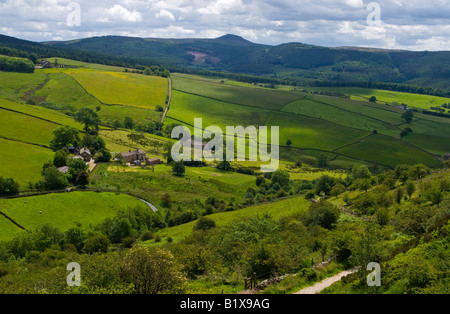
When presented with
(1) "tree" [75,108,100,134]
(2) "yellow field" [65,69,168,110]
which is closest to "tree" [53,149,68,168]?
(1) "tree" [75,108,100,134]

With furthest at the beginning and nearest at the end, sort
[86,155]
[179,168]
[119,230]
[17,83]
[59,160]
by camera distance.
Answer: [17,83]
[86,155]
[179,168]
[59,160]
[119,230]

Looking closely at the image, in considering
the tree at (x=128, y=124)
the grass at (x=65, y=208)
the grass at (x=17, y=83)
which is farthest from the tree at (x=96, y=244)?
the grass at (x=17, y=83)

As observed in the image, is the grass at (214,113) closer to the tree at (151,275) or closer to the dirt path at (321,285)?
the dirt path at (321,285)

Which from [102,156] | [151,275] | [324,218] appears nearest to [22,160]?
[102,156]

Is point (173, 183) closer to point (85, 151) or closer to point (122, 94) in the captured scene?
point (85, 151)
